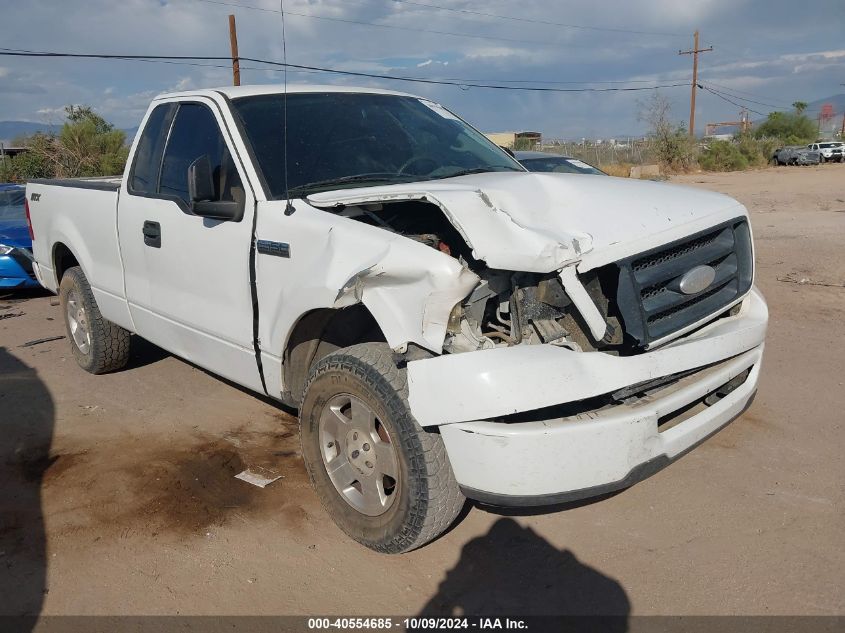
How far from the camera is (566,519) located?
3547 mm

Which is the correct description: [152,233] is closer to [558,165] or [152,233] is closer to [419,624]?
[419,624]

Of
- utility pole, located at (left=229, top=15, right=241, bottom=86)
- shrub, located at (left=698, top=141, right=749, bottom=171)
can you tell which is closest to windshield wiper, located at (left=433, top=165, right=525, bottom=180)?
utility pole, located at (left=229, top=15, right=241, bottom=86)

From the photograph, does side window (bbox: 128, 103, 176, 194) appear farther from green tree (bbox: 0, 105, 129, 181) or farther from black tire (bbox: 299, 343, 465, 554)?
green tree (bbox: 0, 105, 129, 181)

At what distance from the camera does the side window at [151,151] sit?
15.3ft

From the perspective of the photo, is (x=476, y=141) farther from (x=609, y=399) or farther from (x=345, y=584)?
(x=345, y=584)

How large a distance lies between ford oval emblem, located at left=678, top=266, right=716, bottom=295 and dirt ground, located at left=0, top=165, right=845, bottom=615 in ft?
3.78

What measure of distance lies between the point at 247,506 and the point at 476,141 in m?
2.63

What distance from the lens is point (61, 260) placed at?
616cm

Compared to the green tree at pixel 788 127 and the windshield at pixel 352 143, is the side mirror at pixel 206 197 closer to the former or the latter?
the windshield at pixel 352 143

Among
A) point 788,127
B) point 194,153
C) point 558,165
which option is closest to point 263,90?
point 194,153

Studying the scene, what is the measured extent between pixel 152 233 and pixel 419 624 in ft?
9.33

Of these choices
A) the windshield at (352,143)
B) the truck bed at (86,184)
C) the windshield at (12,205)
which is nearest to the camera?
the windshield at (352,143)

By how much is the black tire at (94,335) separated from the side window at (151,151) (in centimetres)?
127

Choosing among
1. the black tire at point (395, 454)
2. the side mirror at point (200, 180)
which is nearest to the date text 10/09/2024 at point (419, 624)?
the black tire at point (395, 454)
